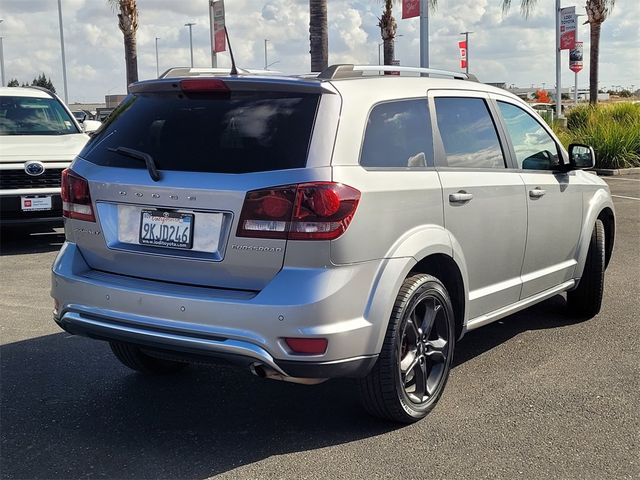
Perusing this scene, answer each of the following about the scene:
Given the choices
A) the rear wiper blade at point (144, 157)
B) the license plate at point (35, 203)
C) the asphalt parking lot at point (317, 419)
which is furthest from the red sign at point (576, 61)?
the rear wiper blade at point (144, 157)

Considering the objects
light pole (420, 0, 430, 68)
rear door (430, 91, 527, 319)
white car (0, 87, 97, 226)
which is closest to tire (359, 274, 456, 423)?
rear door (430, 91, 527, 319)

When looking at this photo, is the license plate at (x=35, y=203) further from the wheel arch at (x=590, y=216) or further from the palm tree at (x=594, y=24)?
the palm tree at (x=594, y=24)

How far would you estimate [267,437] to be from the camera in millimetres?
3879

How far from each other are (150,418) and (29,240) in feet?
22.9

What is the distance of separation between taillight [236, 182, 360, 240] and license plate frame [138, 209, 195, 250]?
0.31 meters

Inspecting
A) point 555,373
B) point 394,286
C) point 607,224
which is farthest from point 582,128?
point 394,286

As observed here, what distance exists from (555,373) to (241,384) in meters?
1.96

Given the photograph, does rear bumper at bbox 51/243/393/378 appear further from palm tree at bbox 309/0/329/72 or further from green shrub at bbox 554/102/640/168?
green shrub at bbox 554/102/640/168

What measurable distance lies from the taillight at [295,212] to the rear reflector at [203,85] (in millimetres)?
643

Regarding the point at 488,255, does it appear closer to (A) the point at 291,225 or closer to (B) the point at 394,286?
(B) the point at 394,286

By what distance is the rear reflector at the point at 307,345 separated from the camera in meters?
3.40

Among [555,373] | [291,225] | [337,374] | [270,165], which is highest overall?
[270,165]

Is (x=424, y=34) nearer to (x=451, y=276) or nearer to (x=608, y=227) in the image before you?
(x=608, y=227)

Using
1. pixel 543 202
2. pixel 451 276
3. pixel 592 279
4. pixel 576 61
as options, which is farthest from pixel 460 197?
pixel 576 61
